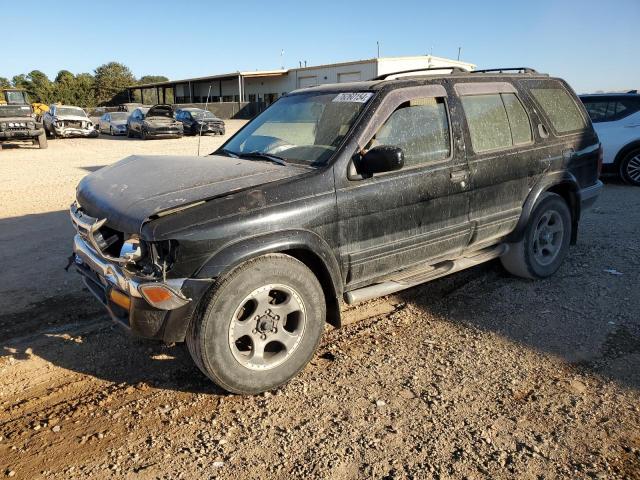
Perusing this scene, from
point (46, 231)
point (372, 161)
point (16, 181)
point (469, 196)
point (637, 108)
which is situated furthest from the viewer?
point (16, 181)

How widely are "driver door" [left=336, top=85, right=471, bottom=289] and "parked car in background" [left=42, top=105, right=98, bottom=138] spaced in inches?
1007

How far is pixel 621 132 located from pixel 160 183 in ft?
32.1

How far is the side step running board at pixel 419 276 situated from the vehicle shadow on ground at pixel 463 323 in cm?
44

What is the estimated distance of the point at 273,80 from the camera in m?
46.9

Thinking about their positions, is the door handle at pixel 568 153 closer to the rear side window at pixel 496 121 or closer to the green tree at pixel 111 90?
the rear side window at pixel 496 121

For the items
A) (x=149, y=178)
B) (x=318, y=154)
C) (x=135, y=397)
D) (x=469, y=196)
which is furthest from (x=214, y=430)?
(x=469, y=196)

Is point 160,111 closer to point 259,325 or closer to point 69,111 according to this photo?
point 69,111

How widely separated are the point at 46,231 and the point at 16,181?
18.7ft

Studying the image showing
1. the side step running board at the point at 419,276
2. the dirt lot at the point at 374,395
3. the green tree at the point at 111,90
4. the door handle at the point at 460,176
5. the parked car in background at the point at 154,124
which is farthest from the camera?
the green tree at the point at 111,90

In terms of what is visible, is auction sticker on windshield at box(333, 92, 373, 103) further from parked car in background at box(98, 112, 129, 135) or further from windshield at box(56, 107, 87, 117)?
parked car in background at box(98, 112, 129, 135)

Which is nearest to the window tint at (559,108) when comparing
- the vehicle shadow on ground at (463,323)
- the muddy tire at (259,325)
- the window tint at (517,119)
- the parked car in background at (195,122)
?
the window tint at (517,119)

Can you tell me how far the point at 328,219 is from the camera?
11.1ft

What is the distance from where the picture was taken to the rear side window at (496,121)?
169 inches

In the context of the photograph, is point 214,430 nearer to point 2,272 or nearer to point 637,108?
point 2,272
